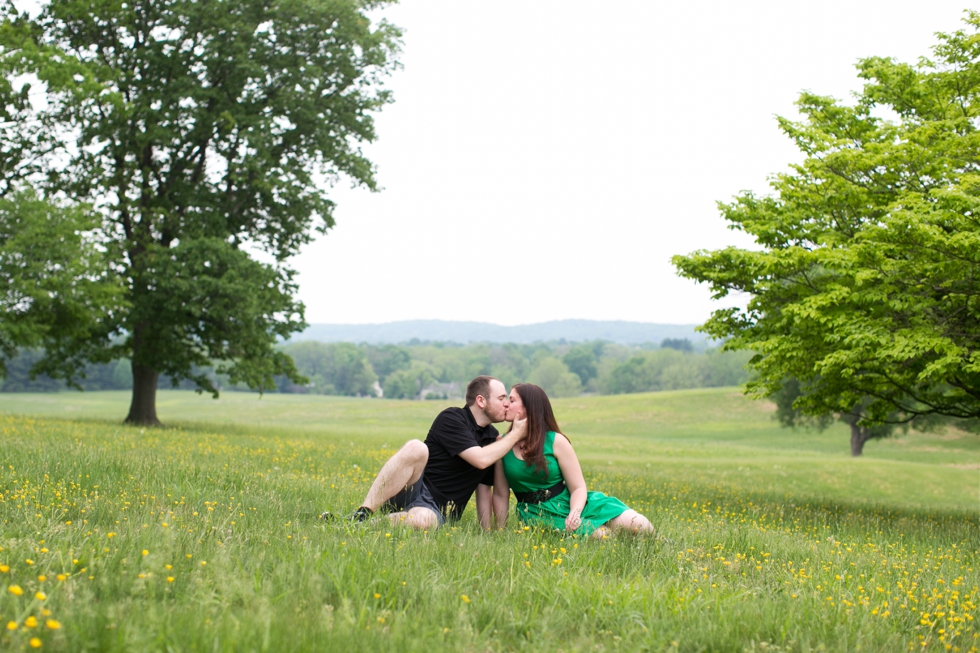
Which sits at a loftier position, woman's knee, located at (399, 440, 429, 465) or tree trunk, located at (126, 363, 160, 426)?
woman's knee, located at (399, 440, 429, 465)

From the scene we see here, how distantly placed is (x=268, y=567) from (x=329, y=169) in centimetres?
2315

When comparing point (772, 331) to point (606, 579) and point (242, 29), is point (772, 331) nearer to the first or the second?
point (606, 579)

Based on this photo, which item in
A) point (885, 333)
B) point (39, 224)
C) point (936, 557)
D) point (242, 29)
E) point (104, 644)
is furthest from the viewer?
point (242, 29)

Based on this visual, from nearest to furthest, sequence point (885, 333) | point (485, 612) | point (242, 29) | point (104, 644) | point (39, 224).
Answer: point (104, 644) → point (485, 612) → point (885, 333) → point (39, 224) → point (242, 29)

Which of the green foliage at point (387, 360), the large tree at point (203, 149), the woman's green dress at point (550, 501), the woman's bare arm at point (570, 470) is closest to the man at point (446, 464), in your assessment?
the woman's green dress at point (550, 501)

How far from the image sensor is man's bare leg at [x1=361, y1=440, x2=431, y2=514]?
21.0ft

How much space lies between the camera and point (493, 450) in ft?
21.0

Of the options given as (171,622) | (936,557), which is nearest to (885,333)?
(936,557)

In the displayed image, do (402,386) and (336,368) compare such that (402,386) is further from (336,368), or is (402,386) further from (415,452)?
(415,452)

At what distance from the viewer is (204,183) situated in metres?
24.4

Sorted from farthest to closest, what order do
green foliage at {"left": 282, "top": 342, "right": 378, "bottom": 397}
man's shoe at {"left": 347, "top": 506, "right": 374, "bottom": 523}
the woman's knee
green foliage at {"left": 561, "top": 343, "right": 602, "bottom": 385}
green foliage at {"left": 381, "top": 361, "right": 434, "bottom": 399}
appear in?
green foliage at {"left": 561, "top": 343, "right": 602, "bottom": 385}, green foliage at {"left": 282, "top": 342, "right": 378, "bottom": 397}, green foliage at {"left": 381, "top": 361, "right": 434, "bottom": 399}, the woman's knee, man's shoe at {"left": 347, "top": 506, "right": 374, "bottom": 523}

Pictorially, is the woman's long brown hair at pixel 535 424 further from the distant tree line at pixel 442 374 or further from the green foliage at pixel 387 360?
the green foliage at pixel 387 360

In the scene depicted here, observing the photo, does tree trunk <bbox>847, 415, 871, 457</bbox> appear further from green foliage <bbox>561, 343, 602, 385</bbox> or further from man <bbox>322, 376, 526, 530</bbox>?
green foliage <bbox>561, 343, 602, 385</bbox>

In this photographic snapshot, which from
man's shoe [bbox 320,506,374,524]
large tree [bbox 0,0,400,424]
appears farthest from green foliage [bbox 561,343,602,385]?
man's shoe [bbox 320,506,374,524]
